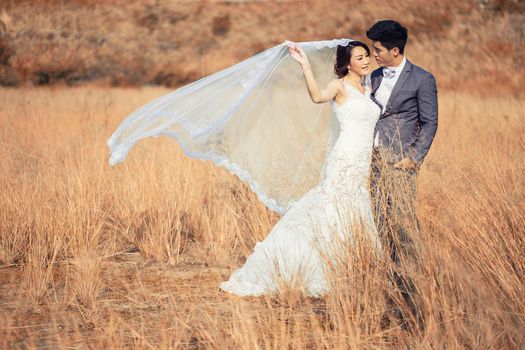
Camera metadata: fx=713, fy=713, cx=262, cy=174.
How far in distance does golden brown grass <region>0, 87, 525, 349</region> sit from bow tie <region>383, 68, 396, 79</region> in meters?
0.64

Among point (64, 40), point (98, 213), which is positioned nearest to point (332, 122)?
point (98, 213)

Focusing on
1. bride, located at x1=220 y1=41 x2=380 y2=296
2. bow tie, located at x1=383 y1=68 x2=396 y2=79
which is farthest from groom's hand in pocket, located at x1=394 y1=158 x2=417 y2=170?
bow tie, located at x1=383 y1=68 x2=396 y2=79

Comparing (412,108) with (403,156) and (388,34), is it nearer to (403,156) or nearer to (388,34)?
(403,156)

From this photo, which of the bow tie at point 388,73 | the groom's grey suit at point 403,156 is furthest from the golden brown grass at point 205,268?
the bow tie at point 388,73

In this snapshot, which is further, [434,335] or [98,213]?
[98,213]

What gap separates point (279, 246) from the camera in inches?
194

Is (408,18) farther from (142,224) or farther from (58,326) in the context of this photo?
(58,326)

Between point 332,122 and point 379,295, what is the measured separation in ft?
5.88

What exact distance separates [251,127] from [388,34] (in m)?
1.34

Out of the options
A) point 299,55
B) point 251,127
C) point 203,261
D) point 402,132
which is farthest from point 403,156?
point 203,261

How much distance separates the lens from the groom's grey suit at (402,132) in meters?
4.19

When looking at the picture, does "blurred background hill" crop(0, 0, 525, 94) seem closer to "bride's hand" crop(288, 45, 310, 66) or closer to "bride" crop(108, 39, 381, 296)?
"bride" crop(108, 39, 381, 296)

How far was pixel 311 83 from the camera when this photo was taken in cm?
474

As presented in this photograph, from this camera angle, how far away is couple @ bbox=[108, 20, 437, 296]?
4.54 m
